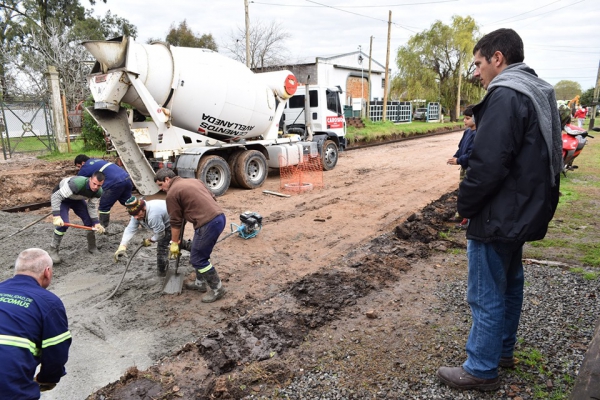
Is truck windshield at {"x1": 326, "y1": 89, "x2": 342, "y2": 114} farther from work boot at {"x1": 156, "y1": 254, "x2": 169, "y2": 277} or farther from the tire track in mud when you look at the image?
work boot at {"x1": 156, "y1": 254, "x2": 169, "y2": 277}

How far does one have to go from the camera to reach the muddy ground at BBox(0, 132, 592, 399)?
3.32 meters

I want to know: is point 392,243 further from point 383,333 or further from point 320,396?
point 320,396

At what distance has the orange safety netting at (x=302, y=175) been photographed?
35.5ft

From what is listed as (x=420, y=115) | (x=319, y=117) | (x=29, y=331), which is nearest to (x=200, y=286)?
(x=29, y=331)

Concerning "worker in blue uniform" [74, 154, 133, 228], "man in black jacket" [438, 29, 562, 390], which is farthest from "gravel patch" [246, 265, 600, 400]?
"worker in blue uniform" [74, 154, 133, 228]

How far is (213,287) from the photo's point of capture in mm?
4754

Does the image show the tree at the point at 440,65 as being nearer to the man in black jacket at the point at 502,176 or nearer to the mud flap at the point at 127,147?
the mud flap at the point at 127,147

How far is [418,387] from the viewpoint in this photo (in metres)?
2.91

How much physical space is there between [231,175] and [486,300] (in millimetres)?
8409

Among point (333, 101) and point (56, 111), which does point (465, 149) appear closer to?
point (333, 101)

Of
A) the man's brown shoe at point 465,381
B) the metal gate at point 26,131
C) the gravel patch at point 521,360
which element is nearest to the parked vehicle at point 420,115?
the metal gate at point 26,131

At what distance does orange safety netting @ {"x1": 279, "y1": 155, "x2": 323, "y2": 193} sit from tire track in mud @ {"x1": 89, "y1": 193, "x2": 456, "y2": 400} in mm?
4818

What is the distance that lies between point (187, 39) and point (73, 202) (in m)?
35.3

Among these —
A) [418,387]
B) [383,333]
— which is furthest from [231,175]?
[418,387]
